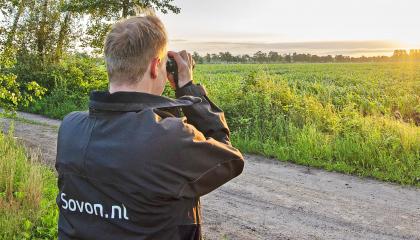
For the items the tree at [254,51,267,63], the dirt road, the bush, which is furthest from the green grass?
the tree at [254,51,267,63]

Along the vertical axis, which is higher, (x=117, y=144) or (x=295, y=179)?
(x=117, y=144)

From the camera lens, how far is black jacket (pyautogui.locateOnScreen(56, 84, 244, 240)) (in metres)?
2.18

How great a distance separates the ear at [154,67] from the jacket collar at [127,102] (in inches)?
3.7

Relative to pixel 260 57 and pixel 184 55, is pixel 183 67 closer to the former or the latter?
pixel 184 55

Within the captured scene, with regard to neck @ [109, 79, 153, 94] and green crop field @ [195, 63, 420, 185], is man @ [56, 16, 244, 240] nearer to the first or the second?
neck @ [109, 79, 153, 94]

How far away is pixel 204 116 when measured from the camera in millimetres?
2463

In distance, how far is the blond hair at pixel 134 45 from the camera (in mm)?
2207

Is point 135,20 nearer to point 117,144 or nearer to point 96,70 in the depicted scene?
point 117,144

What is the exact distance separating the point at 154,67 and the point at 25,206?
410 cm

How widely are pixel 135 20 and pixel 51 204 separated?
166 inches

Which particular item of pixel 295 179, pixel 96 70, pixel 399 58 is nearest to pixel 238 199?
pixel 295 179

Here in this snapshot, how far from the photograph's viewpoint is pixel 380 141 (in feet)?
32.0

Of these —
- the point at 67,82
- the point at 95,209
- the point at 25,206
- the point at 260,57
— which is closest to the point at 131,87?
the point at 95,209

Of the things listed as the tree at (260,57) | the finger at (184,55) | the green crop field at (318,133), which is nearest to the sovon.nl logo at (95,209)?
the finger at (184,55)
